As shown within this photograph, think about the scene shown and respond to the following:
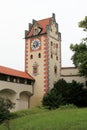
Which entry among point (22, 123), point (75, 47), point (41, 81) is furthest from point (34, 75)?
point (22, 123)

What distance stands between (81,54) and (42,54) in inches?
478

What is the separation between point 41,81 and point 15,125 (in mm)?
23268

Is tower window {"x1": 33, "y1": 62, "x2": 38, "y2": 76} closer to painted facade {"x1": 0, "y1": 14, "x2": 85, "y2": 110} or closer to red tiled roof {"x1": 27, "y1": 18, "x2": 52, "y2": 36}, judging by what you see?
painted facade {"x1": 0, "y1": 14, "x2": 85, "y2": 110}

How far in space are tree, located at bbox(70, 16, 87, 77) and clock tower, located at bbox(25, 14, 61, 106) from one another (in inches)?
348

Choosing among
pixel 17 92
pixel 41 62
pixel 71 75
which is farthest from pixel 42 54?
pixel 17 92

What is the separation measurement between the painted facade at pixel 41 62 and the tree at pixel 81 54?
353 inches

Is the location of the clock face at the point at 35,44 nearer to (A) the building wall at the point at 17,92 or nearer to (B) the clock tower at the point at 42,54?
(B) the clock tower at the point at 42,54

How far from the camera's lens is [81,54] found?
4166 centimetres

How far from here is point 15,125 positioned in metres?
28.9

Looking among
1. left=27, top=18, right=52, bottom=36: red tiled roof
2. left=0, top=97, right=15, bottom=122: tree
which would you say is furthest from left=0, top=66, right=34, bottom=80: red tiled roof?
left=0, top=97, right=15, bottom=122: tree

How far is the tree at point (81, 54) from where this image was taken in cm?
4122

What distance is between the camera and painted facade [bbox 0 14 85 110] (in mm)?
51562

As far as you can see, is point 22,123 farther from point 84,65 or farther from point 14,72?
point 14,72

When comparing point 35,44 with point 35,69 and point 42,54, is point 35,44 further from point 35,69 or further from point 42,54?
point 35,69
